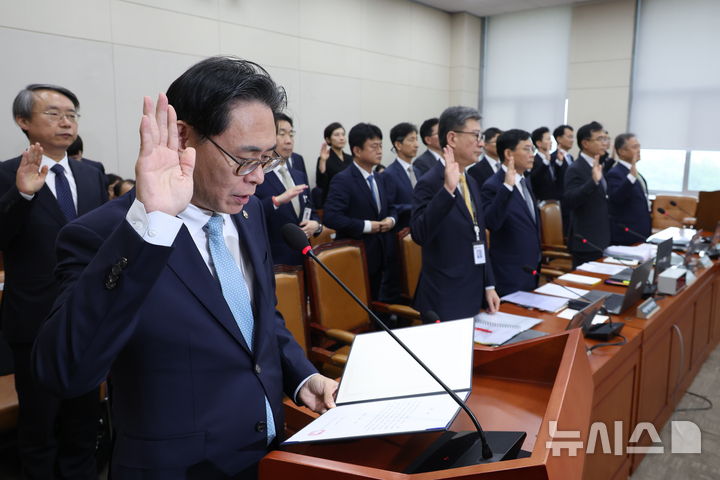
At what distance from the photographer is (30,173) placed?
2035 millimetres

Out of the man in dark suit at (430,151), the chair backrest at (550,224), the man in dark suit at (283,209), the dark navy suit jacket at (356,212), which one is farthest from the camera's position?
the man in dark suit at (430,151)

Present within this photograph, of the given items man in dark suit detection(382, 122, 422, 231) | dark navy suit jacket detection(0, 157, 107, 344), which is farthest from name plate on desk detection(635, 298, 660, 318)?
dark navy suit jacket detection(0, 157, 107, 344)

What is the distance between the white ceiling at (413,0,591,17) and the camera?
26.3 ft

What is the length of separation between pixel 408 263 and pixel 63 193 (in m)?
1.88

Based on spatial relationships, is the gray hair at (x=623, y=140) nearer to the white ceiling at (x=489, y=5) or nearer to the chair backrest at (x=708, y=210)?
the chair backrest at (x=708, y=210)

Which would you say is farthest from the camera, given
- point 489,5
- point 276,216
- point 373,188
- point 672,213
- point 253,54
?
point 489,5

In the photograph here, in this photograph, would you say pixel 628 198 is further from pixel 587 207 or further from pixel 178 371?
pixel 178 371

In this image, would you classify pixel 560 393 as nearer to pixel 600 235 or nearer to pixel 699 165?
pixel 600 235

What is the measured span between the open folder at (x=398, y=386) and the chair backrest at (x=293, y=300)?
90cm

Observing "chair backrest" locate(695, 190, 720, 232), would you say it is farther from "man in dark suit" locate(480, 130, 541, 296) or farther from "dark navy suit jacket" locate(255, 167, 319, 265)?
"dark navy suit jacket" locate(255, 167, 319, 265)

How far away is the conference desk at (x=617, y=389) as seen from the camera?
42.0 inches

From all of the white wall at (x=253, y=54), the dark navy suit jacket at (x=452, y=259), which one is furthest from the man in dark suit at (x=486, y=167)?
the dark navy suit jacket at (x=452, y=259)

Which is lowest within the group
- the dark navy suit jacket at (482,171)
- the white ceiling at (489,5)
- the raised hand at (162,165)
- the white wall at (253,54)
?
the dark navy suit jacket at (482,171)

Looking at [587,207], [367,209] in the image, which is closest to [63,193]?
[367,209]
